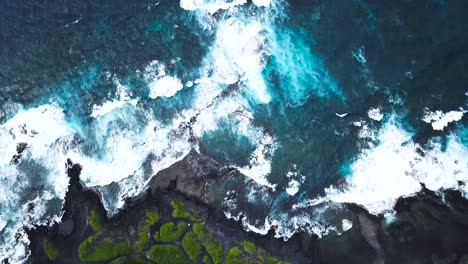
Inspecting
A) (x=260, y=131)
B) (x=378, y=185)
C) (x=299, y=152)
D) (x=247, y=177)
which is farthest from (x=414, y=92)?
(x=247, y=177)

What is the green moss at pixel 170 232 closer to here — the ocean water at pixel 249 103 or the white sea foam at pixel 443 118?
the ocean water at pixel 249 103

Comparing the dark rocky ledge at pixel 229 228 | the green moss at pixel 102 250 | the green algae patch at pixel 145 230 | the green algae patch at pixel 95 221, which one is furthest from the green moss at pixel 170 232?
the green algae patch at pixel 95 221

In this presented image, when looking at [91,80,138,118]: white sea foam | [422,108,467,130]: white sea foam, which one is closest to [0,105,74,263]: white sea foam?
[91,80,138,118]: white sea foam

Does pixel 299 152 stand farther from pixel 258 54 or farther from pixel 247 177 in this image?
pixel 258 54

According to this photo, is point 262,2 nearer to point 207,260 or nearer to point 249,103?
point 249,103

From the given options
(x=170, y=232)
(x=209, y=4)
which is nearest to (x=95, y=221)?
(x=170, y=232)

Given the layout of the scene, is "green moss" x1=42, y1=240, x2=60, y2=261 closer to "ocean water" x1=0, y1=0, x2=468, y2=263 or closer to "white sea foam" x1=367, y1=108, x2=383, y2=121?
"ocean water" x1=0, y1=0, x2=468, y2=263
